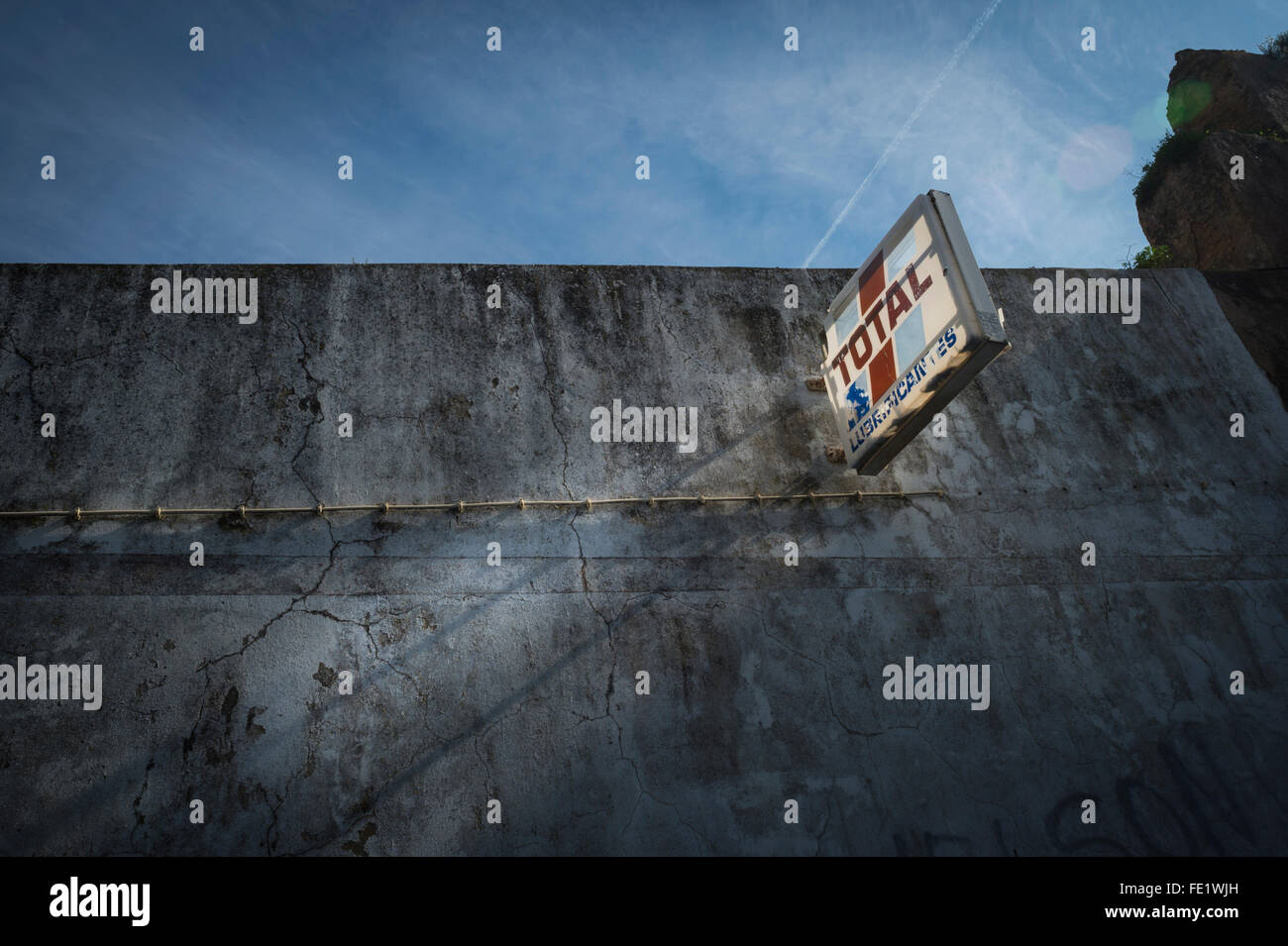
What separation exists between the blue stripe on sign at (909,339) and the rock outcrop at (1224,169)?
942 cm

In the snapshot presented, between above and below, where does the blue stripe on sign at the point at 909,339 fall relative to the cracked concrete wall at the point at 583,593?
above

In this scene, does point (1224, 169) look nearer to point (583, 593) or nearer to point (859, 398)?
point (859, 398)

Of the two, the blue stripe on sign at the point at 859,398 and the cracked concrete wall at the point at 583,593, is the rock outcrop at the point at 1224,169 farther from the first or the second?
the blue stripe on sign at the point at 859,398

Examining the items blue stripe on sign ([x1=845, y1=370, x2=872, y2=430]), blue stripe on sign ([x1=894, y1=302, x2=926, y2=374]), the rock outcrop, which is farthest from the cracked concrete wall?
the rock outcrop

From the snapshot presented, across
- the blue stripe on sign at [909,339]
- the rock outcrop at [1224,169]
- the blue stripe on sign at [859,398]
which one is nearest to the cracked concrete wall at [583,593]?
the blue stripe on sign at [859,398]

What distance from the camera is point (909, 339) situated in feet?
17.6

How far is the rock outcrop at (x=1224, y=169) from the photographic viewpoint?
1130 centimetres

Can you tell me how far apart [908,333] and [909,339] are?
54 mm

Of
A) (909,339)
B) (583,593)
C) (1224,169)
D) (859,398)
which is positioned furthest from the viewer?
(1224,169)

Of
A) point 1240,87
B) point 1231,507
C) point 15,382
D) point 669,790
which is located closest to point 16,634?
point 15,382

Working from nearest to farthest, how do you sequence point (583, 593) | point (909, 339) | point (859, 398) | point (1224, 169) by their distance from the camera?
point (909, 339) < point (583, 593) < point (859, 398) < point (1224, 169)

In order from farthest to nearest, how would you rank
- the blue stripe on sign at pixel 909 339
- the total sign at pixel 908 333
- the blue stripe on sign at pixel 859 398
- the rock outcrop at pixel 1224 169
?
1. the rock outcrop at pixel 1224 169
2. the blue stripe on sign at pixel 859 398
3. the blue stripe on sign at pixel 909 339
4. the total sign at pixel 908 333

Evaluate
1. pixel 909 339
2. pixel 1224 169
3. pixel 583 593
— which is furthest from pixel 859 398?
pixel 1224 169
